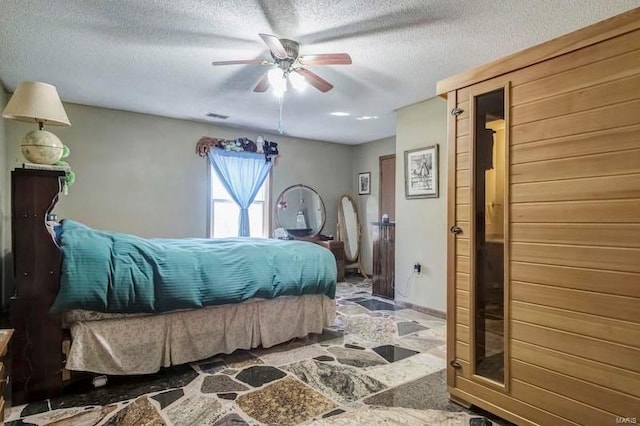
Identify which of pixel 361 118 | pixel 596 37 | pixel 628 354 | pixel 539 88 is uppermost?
pixel 361 118

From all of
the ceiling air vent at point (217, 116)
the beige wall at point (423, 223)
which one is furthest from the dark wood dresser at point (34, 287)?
the beige wall at point (423, 223)

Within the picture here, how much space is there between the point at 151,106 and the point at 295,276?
9.60 feet

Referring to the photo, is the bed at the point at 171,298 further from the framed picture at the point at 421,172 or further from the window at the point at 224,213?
the window at the point at 224,213

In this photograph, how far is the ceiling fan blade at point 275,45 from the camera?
223 centimetres

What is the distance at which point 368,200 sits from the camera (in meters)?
6.39

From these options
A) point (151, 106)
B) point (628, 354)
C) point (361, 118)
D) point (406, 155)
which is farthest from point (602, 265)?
point (151, 106)

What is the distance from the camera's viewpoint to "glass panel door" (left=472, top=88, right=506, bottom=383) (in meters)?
1.87

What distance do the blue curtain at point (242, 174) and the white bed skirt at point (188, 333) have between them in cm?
251

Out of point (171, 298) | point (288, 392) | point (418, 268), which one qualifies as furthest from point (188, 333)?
point (418, 268)

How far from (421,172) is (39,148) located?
3565mm

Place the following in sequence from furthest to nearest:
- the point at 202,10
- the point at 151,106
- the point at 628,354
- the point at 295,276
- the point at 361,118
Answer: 1. the point at 361,118
2. the point at 151,106
3. the point at 295,276
4. the point at 202,10
5. the point at 628,354

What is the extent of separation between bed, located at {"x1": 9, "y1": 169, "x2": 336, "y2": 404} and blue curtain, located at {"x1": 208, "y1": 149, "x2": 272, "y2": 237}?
248 cm

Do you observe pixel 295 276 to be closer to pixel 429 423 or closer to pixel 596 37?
pixel 429 423

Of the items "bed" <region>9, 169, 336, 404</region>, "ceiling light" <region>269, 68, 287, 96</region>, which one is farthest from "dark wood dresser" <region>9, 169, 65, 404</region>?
"ceiling light" <region>269, 68, 287, 96</region>
